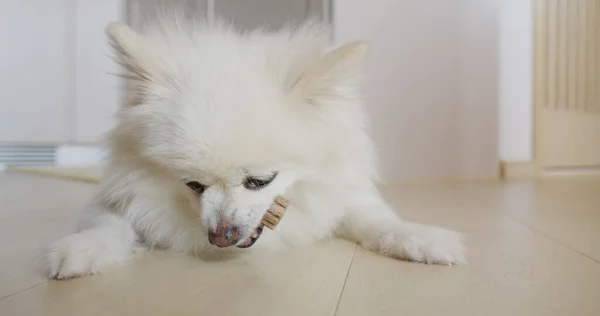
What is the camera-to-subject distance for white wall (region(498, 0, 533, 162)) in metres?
4.06

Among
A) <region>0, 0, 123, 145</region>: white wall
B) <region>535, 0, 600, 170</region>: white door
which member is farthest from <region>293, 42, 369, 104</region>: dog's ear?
<region>0, 0, 123, 145</region>: white wall

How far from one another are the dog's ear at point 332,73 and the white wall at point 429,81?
8.29 feet

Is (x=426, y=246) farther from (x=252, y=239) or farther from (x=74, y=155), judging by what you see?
(x=74, y=155)

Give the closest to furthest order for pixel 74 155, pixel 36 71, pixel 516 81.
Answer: pixel 516 81 < pixel 36 71 < pixel 74 155

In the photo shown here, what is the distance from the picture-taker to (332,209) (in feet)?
5.26

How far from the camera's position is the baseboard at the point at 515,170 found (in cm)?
413

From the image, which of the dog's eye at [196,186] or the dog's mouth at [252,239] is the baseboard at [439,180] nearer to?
the dog's mouth at [252,239]

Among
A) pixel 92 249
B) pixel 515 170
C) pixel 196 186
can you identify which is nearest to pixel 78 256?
pixel 92 249

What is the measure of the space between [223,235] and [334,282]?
0.30m

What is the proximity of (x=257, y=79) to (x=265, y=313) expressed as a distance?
2.18 ft

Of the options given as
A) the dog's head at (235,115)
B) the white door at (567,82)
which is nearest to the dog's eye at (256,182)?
the dog's head at (235,115)

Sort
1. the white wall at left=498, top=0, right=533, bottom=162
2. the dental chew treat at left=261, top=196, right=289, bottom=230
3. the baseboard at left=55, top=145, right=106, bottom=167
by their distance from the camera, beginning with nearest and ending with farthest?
the dental chew treat at left=261, top=196, right=289, bottom=230 → the white wall at left=498, top=0, right=533, bottom=162 → the baseboard at left=55, top=145, right=106, bottom=167

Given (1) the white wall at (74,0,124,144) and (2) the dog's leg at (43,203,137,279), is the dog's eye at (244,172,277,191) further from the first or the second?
(1) the white wall at (74,0,124,144)

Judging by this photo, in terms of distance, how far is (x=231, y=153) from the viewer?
123 cm
